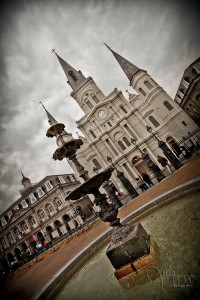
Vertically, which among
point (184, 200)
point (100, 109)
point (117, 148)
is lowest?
point (184, 200)

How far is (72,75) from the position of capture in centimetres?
4162

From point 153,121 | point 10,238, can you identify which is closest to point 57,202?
point 10,238

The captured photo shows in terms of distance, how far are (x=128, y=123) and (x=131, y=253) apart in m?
31.4

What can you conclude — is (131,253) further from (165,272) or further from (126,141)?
(126,141)

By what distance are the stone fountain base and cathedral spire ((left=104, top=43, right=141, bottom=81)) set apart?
115ft

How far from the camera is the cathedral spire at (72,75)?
40.8 meters

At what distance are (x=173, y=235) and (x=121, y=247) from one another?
133 cm

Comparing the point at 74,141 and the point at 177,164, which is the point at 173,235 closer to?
the point at 74,141

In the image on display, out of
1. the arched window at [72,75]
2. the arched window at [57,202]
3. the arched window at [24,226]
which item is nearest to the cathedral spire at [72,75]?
the arched window at [72,75]

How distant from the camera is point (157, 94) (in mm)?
32531

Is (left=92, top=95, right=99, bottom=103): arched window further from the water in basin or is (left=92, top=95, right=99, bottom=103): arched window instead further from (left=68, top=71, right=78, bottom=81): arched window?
the water in basin

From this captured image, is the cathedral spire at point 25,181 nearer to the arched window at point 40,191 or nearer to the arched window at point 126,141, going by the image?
the arched window at point 40,191

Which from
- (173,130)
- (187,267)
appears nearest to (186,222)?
(187,267)

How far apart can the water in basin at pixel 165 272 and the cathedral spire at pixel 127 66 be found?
33.6 meters
